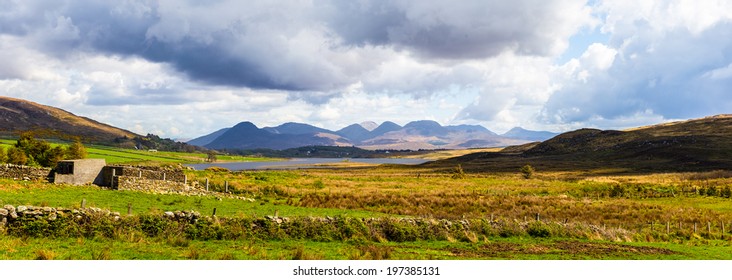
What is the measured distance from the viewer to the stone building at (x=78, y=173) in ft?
147

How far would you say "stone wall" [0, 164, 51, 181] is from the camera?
4238cm

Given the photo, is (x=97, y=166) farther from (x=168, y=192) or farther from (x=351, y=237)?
(x=351, y=237)

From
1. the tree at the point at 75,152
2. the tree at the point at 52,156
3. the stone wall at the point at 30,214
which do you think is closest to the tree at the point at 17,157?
the tree at the point at 52,156

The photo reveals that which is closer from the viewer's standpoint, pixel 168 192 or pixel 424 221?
pixel 424 221

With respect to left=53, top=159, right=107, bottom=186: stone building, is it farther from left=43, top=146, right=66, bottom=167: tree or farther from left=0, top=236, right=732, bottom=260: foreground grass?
left=43, top=146, right=66, bottom=167: tree

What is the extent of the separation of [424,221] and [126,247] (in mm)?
14418

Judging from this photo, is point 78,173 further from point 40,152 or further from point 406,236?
point 40,152

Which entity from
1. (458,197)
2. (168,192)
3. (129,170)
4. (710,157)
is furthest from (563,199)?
(710,157)

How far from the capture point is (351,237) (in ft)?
80.5

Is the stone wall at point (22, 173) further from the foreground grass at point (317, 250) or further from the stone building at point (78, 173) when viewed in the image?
the foreground grass at point (317, 250)

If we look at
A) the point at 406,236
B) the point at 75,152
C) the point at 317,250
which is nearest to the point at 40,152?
the point at 75,152

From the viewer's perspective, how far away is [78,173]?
45688mm

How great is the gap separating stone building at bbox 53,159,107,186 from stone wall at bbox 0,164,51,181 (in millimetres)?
1094

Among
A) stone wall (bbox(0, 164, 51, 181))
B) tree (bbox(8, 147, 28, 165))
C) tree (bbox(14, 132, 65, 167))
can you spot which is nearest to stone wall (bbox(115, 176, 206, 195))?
stone wall (bbox(0, 164, 51, 181))
